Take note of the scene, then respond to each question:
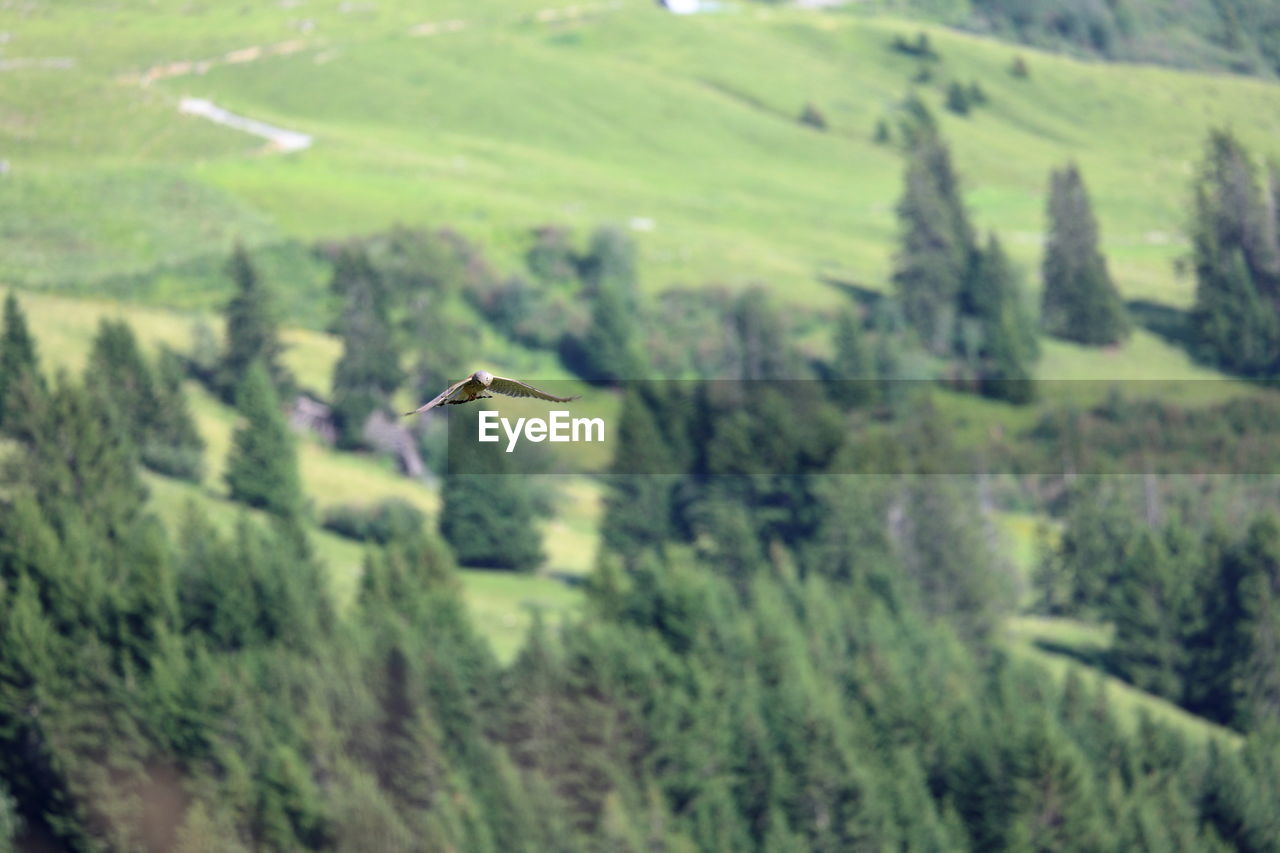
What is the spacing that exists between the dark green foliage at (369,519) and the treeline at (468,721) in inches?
101

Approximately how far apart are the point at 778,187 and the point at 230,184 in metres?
52.5

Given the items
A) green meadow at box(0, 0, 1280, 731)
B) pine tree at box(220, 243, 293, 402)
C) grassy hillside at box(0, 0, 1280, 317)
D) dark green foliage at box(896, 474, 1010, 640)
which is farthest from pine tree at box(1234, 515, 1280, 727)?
pine tree at box(220, 243, 293, 402)

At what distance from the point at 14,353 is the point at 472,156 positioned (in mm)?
83571

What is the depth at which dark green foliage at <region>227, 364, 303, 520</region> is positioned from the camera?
98.6 m

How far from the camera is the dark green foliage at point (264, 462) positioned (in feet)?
323

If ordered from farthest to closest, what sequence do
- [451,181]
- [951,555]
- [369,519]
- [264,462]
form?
[451,181], [951,555], [369,519], [264,462]

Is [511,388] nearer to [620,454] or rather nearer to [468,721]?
[468,721]

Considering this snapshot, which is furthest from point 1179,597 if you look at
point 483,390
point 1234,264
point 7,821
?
point 483,390

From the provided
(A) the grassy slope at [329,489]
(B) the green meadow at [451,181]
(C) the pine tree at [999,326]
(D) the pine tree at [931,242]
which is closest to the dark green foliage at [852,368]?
(B) the green meadow at [451,181]

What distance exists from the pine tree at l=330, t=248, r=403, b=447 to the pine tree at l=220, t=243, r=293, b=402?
11.1 ft

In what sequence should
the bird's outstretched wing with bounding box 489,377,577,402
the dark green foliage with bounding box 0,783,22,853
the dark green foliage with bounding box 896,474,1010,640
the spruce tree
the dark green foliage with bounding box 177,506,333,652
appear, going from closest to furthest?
the bird's outstretched wing with bounding box 489,377,577,402
the dark green foliage with bounding box 0,783,22,853
the dark green foliage with bounding box 177,506,333,652
the spruce tree
the dark green foliage with bounding box 896,474,1010,640

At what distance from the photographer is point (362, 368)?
370ft

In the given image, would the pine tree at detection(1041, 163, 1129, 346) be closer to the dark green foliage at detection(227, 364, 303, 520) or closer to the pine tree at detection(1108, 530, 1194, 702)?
the pine tree at detection(1108, 530, 1194, 702)

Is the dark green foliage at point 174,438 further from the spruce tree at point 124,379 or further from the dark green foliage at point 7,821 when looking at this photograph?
the dark green foliage at point 7,821
